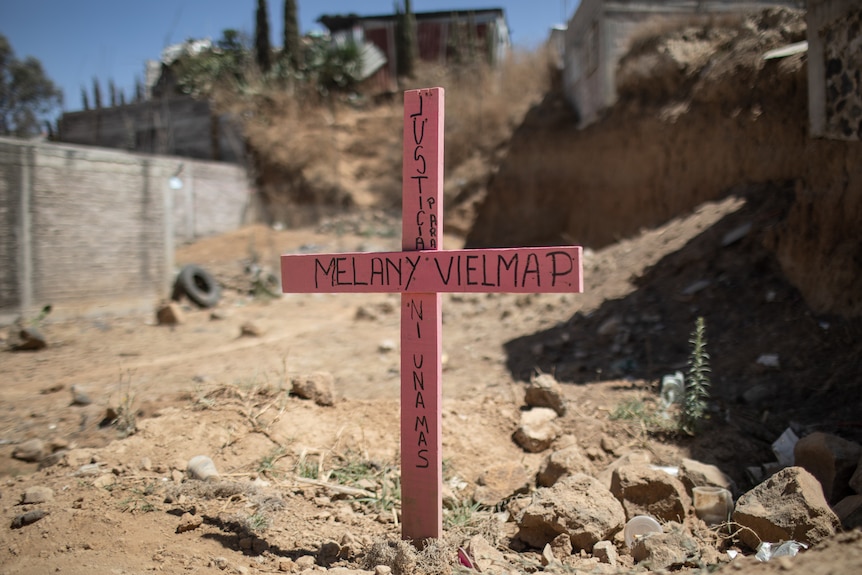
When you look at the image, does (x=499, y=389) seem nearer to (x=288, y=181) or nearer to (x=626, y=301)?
(x=626, y=301)

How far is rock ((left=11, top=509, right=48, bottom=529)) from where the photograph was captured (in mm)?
2561

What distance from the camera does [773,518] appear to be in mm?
2400

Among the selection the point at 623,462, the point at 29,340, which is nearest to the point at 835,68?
the point at 623,462

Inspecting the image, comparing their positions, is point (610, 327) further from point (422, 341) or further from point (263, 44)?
point (263, 44)

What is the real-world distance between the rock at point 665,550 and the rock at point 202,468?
206cm

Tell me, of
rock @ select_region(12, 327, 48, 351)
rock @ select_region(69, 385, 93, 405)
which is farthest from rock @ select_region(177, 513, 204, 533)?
rock @ select_region(12, 327, 48, 351)

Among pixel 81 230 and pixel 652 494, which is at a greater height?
pixel 81 230

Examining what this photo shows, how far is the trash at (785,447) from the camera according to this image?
3111 millimetres

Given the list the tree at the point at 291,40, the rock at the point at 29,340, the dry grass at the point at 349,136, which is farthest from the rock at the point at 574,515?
the tree at the point at 291,40

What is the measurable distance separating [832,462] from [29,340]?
7444 mm

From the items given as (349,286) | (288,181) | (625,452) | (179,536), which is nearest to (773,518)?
(625,452)

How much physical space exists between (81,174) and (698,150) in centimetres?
837

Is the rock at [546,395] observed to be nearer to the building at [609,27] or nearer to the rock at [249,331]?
the rock at [249,331]

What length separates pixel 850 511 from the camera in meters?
2.40
